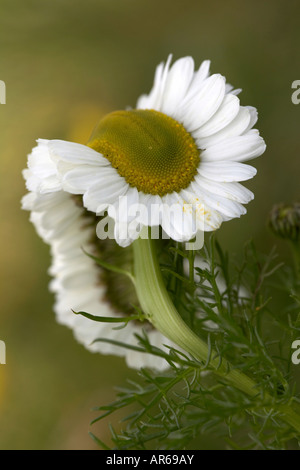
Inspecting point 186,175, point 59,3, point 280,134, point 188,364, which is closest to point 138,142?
point 186,175

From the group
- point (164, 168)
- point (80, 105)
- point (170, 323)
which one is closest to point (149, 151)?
point (164, 168)

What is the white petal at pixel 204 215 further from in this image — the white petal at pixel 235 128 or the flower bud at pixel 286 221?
the flower bud at pixel 286 221

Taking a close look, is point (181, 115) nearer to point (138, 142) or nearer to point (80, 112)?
point (138, 142)

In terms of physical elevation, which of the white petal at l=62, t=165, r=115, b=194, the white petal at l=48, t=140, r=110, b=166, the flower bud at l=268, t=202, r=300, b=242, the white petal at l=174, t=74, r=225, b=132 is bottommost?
the flower bud at l=268, t=202, r=300, b=242

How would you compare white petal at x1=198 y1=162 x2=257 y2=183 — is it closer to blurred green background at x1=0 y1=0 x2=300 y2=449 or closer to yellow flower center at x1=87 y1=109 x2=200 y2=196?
yellow flower center at x1=87 y1=109 x2=200 y2=196

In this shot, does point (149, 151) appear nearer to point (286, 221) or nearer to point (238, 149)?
point (238, 149)

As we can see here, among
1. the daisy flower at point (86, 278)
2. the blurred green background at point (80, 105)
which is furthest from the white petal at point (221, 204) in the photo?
the blurred green background at point (80, 105)

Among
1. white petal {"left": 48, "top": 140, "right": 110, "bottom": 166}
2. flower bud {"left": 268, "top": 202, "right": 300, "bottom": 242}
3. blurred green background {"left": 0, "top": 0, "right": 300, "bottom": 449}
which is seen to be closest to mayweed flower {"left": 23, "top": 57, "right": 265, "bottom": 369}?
white petal {"left": 48, "top": 140, "right": 110, "bottom": 166}
